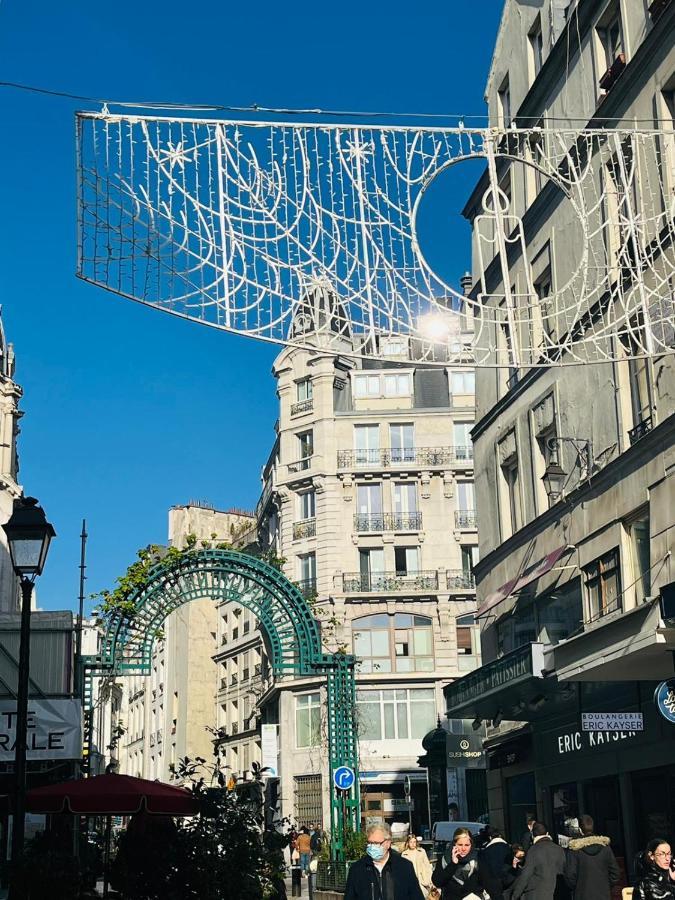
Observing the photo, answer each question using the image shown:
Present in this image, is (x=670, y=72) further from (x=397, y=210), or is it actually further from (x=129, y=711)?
(x=129, y=711)

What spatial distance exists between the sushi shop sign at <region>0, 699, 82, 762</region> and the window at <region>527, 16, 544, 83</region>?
16186 millimetres

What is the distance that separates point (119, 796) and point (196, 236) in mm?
6626

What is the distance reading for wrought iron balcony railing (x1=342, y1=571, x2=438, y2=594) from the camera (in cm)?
5584

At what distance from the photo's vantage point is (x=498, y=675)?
2378cm

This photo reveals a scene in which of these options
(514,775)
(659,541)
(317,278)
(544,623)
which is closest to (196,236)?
(317,278)

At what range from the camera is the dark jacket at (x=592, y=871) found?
13.9m

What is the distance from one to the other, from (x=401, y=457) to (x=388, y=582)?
19.4 ft

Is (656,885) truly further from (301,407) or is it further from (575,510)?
(301,407)

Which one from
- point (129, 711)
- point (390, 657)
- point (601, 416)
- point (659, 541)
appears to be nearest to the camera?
point (659, 541)

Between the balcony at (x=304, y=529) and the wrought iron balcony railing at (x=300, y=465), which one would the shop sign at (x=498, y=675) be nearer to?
the balcony at (x=304, y=529)

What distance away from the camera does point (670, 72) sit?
1973 cm

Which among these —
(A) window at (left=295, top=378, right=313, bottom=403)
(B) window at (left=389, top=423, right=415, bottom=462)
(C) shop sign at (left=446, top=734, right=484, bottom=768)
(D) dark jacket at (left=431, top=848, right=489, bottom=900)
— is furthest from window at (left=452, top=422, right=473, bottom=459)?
(D) dark jacket at (left=431, top=848, right=489, bottom=900)

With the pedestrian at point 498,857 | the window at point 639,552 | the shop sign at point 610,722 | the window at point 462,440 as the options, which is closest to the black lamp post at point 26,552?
the pedestrian at point 498,857

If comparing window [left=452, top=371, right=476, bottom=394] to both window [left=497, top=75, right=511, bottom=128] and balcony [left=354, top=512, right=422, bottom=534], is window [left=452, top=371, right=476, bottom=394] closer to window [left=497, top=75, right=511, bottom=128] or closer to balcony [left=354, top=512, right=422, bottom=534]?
balcony [left=354, top=512, right=422, bottom=534]
